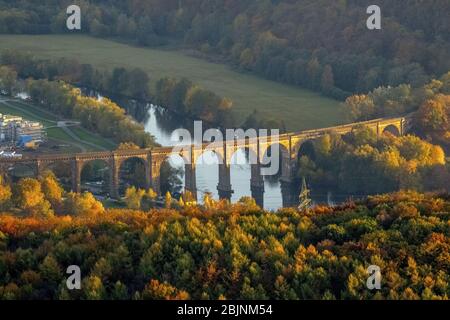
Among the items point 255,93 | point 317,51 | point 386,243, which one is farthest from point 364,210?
point 317,51

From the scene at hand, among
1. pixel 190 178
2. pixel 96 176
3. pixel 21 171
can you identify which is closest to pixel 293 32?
pixel 96 176

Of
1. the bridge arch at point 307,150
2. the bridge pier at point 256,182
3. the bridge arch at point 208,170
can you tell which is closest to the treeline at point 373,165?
the bridge arch at point 307,150

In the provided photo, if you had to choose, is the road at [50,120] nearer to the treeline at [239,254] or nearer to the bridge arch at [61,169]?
the bridge arch at [61,169]

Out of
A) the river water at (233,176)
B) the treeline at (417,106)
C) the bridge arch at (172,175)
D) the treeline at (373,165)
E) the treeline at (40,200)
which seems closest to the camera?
the treeline at (40,200)

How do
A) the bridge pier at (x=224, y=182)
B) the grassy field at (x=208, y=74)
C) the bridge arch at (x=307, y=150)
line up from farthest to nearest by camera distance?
the grassy field at (x=208, y=74) → the bridge arch at (x=307, y=150) → the bridge pier at (x=224, y=182)

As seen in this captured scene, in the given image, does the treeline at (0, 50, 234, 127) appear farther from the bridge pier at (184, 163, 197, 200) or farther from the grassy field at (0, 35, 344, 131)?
the bridge pier at (184, 163, 197, 200)
